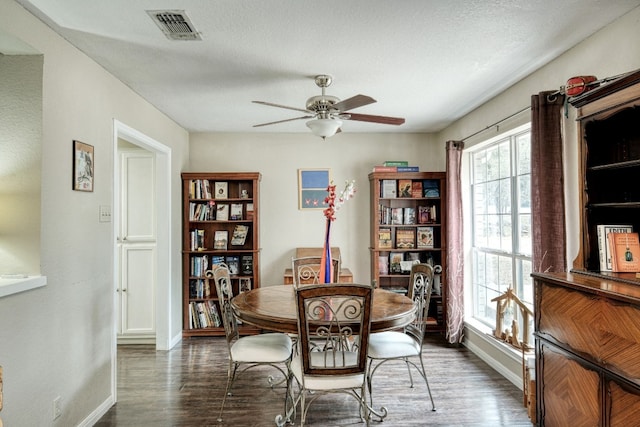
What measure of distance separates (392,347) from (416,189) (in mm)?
2393

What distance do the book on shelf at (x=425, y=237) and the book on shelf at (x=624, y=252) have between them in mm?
2731

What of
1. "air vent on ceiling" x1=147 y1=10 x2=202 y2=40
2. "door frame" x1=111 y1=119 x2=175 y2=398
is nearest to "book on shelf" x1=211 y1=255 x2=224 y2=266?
"door frame" x1=111 y1=119 x2=175 y2=398

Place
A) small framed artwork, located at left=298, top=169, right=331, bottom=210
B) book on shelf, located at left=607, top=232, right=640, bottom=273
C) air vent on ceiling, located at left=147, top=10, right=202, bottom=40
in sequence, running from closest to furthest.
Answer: book on shelf, located at left=607, top=232, right=640, bottom=273
air vent on ceiling, located at left=147, top=10, right=202, bottom=40
small framed artwork, located at left=298, top=169, right=331, bottom=210

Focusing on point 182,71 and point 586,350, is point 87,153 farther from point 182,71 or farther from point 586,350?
point 586,350

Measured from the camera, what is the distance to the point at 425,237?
15.4 ft

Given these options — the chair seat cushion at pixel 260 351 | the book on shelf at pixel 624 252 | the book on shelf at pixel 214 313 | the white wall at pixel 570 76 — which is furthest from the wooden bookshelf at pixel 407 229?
the book on shelf at pixel 624 252

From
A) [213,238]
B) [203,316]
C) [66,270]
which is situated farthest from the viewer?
[213,238]

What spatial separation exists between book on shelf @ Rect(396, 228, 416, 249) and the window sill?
359 cm

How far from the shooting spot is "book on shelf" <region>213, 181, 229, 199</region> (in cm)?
466

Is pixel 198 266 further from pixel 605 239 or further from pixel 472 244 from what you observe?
pixel 605 239

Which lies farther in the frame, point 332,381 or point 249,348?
point 249,348

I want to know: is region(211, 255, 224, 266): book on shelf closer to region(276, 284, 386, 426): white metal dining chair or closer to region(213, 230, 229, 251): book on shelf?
region(213, 230, 229, 251): book on shelf

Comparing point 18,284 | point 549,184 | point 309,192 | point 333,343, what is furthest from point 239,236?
point 549,184

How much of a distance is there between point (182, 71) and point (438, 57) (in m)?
1.91
